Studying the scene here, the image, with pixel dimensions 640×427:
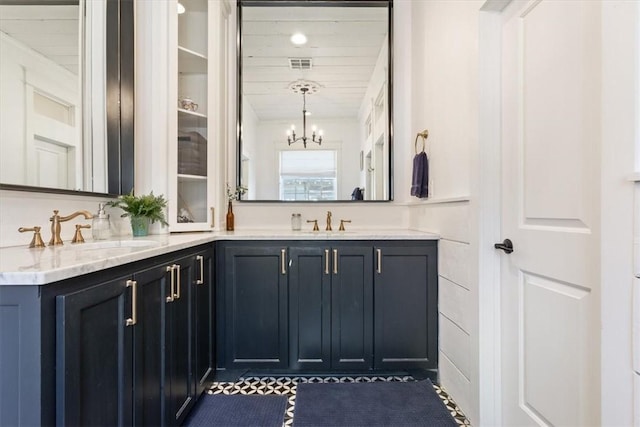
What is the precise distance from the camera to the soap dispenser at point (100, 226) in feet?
5.26

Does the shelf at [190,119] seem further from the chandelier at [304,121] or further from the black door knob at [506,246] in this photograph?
the black door knob at [506,246]

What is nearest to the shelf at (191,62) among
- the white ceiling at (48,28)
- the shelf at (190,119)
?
the shelf at (190,119)

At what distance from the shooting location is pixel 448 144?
193 centimetres

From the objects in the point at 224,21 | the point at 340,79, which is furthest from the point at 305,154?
the point at 224,21

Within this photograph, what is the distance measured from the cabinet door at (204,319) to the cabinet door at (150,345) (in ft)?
1.28

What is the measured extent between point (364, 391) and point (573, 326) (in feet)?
4.16

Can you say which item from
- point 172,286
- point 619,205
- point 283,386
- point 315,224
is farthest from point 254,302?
point 619,205

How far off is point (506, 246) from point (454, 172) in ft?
1.82

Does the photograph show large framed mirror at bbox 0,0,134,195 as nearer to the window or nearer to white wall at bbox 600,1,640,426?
the window

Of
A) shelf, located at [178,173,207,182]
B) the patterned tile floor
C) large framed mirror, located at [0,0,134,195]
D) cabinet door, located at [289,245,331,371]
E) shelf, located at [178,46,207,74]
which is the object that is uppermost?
shelf, located at [178,46,207,74]

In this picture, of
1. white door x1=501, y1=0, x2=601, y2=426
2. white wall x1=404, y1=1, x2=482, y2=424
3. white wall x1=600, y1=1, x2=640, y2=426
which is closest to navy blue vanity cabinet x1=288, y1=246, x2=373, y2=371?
white wall x1=404, y1=1, x2=482, y2=424

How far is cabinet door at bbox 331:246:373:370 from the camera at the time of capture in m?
2.08

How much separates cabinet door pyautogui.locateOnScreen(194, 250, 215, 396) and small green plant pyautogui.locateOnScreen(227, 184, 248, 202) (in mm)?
783

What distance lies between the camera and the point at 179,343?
1502 mm
